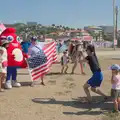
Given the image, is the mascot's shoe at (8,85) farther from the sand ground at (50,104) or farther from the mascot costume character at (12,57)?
the sand ground at (50,104)

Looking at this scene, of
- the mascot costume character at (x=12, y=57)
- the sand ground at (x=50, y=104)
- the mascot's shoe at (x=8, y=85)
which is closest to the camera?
the sand ground at (x=50, y=104)

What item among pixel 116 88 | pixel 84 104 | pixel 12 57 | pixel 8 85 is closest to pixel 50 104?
pixel 84 104

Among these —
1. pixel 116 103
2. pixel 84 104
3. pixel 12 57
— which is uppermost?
pixel 12 57

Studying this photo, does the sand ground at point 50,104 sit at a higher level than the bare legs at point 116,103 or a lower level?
lower

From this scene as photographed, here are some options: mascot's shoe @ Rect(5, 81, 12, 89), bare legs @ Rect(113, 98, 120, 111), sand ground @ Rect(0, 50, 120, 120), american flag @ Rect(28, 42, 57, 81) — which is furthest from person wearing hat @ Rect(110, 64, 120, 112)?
mascot's shoe @ Rect(5, 81, 12, 89)

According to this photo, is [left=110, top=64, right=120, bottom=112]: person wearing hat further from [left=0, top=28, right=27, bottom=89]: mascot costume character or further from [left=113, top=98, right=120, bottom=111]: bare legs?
[left=0, top=28, right=27, bottom=89]: mascot costume character

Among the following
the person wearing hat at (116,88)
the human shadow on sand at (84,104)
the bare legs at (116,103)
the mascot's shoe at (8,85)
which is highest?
the person wearing hat at (116,88)

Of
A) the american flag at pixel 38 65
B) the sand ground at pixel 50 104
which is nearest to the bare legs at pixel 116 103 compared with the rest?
the sand ground at pixel 50 104

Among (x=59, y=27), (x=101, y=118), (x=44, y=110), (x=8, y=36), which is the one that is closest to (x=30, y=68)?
(x=8, y=36)

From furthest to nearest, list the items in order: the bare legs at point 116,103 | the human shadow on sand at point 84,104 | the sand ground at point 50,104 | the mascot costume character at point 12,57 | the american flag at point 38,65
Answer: the american flag at point 38,65 → the mascot costume character at point 12,57 → the human shadow on sand at point 84,104 → the bare legs at point 116,103 → the sand ground at point 50,104

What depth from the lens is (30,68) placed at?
11.5 metres

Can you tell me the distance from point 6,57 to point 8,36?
903 millimetres

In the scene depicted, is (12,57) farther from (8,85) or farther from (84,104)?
(84,104)

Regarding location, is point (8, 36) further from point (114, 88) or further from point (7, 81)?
point (114, 88)
